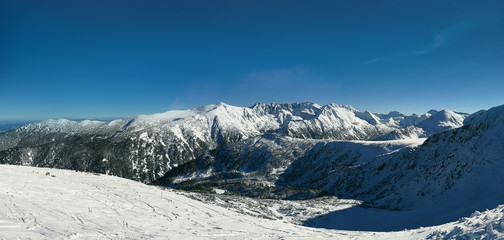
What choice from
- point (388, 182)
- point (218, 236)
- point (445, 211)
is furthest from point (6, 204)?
point (388, 182)

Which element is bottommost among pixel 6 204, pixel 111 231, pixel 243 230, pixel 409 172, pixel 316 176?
pixel 316 176

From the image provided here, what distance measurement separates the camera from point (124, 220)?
62.5ft

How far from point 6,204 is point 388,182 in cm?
10700

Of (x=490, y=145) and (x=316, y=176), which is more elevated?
(x=490, y=145)

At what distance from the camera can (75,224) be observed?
16656mm

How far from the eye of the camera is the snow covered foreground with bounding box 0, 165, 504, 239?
547 inches

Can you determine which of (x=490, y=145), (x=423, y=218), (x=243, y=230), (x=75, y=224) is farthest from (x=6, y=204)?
(x=490, y=145)

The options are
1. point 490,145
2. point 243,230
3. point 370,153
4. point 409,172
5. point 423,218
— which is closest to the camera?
point 243,230

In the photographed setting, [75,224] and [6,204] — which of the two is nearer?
[75,224]

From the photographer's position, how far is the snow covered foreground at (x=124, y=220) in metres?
13.9

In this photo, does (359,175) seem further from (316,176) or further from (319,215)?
(319,215)

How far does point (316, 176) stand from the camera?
14938cm

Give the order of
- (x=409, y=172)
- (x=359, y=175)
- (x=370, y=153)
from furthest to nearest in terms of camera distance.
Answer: (x=370, y=153)
(x=359, y=175)
(x=409, y=172)

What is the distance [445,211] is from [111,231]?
186 feet
